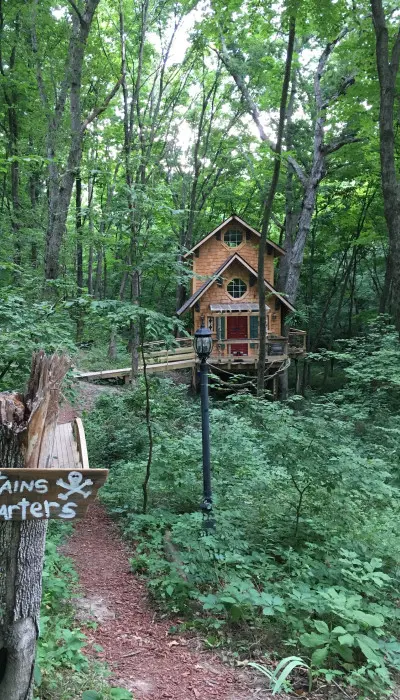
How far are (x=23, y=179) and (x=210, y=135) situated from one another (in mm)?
8453

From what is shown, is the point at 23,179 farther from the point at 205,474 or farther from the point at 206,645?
the point at 206,645

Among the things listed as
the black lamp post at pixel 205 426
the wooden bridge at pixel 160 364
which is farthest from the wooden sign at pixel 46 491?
the wooden bridge at pixel 160 364

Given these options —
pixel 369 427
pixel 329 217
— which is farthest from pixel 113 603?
pixel 329 217

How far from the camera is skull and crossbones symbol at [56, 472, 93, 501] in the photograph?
1.93m

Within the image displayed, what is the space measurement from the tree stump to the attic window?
63.1 ft

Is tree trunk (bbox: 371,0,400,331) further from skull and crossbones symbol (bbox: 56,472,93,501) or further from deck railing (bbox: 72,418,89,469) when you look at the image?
skull and crossbones symbol (bbox: 56,472,93,501)

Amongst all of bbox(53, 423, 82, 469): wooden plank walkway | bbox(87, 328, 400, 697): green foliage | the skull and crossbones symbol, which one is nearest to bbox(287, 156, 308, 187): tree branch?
bbox(87, 328, 400, 697): green foliage

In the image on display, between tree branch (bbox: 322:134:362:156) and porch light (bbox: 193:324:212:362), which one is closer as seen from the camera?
porch light (bbox: 193:324:212:362)

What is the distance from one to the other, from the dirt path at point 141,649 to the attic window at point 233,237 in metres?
17.1

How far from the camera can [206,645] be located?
3607 mm

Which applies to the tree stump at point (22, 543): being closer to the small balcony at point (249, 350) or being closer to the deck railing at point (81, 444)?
the deck railing at point (81, 444)

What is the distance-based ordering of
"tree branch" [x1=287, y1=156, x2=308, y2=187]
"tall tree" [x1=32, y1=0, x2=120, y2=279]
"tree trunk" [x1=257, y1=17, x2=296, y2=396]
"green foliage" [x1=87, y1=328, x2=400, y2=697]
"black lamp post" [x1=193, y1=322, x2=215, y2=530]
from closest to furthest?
1. "green foliage" [x1=87, y1=328, x2=400, y2=697]
2. "black lamp post" [x1=193, y1=322, x2=215, y2=530]
3. "tall tree" [x1=32, y1=0, x2=120, y2=279]
4. "tree trunk" [x1=257, y1=17, x2=296, y2=396]
5. "tree branch" [x1=287, y1=156, x2=308, y2=187]

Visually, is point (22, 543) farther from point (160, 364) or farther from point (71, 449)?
point (160, 364)

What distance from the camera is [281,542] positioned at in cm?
468
